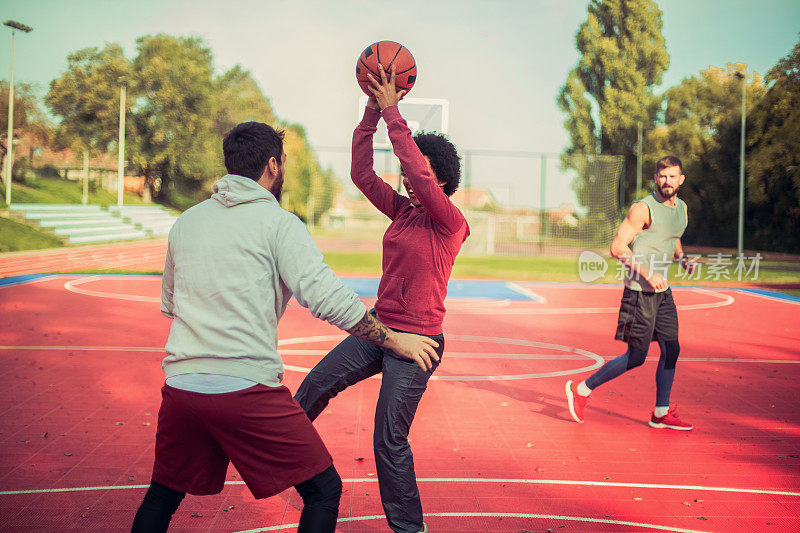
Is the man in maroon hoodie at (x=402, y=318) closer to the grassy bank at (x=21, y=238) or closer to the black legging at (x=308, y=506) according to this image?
the black legging at (x=308, y=506)

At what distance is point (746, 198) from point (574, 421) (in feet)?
108

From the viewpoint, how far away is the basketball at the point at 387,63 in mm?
3295

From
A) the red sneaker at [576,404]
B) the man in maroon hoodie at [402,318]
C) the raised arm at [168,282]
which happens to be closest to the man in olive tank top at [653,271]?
the red sneaker at [576,404]

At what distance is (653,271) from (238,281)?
3731 millimetres

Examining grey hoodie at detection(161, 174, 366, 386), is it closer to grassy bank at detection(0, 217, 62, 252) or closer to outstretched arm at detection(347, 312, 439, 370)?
outstretched arm at detection(347, 312, 439, 370)

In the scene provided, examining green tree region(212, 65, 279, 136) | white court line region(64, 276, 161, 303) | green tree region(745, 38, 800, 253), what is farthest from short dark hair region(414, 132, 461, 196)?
green tree region(212, 65, 279, 136)

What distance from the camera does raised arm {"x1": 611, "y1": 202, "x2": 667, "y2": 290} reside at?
4977mm

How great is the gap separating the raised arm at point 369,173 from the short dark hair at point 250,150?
2.89 feet

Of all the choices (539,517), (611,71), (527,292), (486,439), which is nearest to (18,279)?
(527,292)

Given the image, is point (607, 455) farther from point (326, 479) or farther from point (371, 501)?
point (326, 479)

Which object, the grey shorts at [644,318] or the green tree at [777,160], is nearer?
the grey shorts at [644,318]

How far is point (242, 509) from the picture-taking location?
362 cm

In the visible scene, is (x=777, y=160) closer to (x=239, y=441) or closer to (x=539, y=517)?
(x=539, y=517)

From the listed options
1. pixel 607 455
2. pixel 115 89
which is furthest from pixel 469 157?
pixel 607 455
